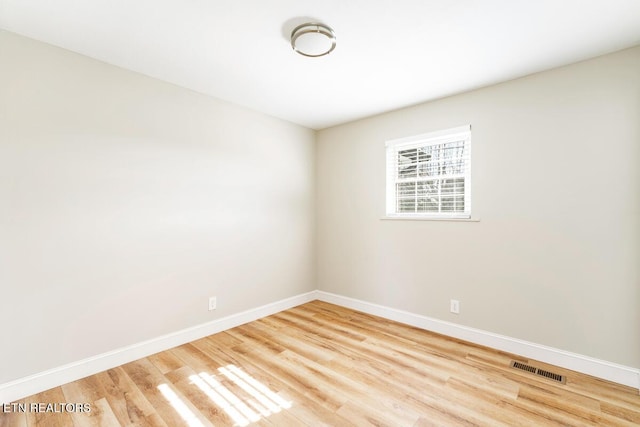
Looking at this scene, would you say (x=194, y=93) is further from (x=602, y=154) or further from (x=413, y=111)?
(x=602, y=154)

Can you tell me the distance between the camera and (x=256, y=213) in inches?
135

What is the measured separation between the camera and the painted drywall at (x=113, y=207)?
6.44ft

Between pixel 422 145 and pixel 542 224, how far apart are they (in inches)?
54.6

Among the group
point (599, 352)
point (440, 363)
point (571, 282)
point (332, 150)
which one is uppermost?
point (332, 150)

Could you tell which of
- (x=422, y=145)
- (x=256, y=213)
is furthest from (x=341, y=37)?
(x=256, y=213)

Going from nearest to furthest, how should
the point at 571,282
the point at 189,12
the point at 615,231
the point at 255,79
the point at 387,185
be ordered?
1. the point at 189,12
2. the point at 615,231
3. the point at 571,282
4. the point at 255,79
5. the point at 387,185

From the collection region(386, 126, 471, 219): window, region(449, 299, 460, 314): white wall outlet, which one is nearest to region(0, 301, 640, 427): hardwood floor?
region(449, 299, 460, 314): white wall outlet

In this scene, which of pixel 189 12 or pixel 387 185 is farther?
pixel 387 185

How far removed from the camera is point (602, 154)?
220 cm

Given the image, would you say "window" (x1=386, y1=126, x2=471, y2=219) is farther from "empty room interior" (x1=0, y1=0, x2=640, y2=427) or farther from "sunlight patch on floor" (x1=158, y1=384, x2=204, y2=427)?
"sunlight patch on floor" (x1=158, y1=384, x2=204, y2=427)

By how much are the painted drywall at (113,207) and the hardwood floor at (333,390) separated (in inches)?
15.9

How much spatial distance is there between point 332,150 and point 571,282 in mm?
2933

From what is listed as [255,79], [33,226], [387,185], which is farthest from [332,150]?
[33,226]

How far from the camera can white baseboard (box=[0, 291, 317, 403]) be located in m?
1.93
